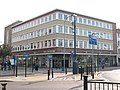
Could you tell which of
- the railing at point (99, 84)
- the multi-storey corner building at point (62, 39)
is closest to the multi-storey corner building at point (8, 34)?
the multi-storey corner building at point (62, 39)

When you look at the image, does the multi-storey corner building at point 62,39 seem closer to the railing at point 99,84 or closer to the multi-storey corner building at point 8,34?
the multi-storey corner building at point 8,34

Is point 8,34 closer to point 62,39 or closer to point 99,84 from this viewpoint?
point 62,39

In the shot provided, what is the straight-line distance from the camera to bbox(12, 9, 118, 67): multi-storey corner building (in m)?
62.9

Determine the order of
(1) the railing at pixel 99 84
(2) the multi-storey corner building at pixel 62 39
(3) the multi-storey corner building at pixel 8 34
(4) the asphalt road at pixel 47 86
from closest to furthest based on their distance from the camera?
(1) the railing at pixel 99 84
(4) the asphalt road at pixel 47 86
(2) the multi-storey corner building at pixel 62 39
(3) the multi-storey corner building at pixel 8 34

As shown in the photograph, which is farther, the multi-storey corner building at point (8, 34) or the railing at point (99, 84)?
the multi-storey corner building at point (8, 34)

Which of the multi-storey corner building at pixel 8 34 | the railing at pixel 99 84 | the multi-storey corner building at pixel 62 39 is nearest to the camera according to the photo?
the railing at pixel 99 84


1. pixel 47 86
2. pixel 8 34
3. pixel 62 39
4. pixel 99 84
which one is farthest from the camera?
pixel 8 34

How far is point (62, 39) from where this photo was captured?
62.8 meters

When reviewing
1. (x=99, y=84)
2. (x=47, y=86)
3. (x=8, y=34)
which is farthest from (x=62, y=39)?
(x=99, y=84)

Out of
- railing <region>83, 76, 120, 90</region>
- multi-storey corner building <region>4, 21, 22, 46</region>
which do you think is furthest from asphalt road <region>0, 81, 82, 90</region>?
multi-storey corner building <region>4, 21, 22, 46</region>

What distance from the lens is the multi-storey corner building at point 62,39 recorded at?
206ft

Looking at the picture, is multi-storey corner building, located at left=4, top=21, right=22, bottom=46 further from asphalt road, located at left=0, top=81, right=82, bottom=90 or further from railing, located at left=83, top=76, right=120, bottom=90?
railing, located at left=83, top=76, right=120, bottom=90

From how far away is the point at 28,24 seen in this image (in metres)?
77.8

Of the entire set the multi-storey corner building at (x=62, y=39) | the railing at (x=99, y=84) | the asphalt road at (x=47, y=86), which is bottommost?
the asphalt road at (x=47, y=86)
